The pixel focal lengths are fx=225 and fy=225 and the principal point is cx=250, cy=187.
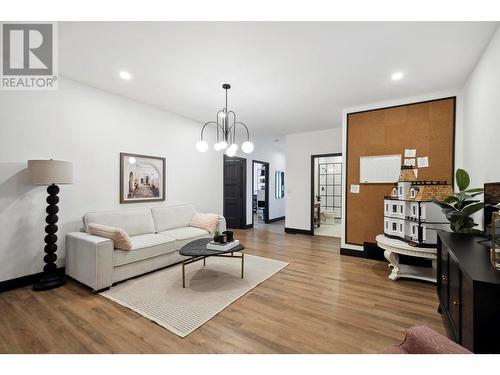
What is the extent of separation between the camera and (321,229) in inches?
263

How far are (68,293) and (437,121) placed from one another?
5.55 m

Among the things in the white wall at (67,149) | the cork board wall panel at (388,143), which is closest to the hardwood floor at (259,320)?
the white wall at (67,149)

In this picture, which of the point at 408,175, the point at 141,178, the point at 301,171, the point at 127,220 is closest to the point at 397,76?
the point at 408,175

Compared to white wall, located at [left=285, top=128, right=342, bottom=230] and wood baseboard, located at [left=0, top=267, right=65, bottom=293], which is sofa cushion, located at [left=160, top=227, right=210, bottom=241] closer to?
wood baseboard, located at [left=0, top=267, right=65, bottom=293]

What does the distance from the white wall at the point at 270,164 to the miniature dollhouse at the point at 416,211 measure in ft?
13.3

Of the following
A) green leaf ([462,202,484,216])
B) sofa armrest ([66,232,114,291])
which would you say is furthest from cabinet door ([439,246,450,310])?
sofa armrest ([66,232,114,291])

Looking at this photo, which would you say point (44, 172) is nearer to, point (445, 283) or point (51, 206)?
point (51, 206)

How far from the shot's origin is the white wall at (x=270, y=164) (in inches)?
269

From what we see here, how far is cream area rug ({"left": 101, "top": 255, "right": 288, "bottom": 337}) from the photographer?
7.06 feet

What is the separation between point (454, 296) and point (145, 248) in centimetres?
325

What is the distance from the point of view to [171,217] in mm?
4164

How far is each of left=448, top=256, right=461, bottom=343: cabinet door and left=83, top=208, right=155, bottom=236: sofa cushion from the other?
3.81 m
